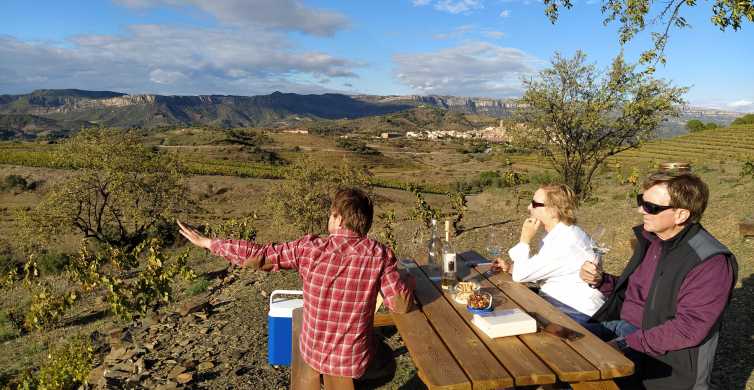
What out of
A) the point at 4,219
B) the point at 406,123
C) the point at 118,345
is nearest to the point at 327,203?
the point at 118,345

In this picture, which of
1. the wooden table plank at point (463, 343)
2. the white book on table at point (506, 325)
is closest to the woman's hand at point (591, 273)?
the white book on table at point (506, 325)

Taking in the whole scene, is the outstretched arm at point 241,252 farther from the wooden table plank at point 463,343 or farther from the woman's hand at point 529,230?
the woman's hand at point 529,230

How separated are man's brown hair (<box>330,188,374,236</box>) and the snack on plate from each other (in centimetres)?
77

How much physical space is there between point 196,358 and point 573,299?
403 cm

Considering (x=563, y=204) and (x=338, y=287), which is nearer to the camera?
(x=338, y=287)

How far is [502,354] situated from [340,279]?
91cm

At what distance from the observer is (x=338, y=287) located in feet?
8.61

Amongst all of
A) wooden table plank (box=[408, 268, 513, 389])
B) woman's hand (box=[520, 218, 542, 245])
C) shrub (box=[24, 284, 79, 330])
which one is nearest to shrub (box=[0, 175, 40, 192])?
A: shrub (box=[24, 284, 79, 330])

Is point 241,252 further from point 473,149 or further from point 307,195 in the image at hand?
point 473,149

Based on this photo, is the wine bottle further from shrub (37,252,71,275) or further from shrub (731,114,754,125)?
shrub (731,114,754,125)

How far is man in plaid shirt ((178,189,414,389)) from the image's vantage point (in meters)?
2.60

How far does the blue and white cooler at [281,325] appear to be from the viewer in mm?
3898

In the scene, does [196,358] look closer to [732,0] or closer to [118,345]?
[118,345]

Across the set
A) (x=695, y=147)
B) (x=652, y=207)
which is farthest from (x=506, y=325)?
(x=695, y=147)
